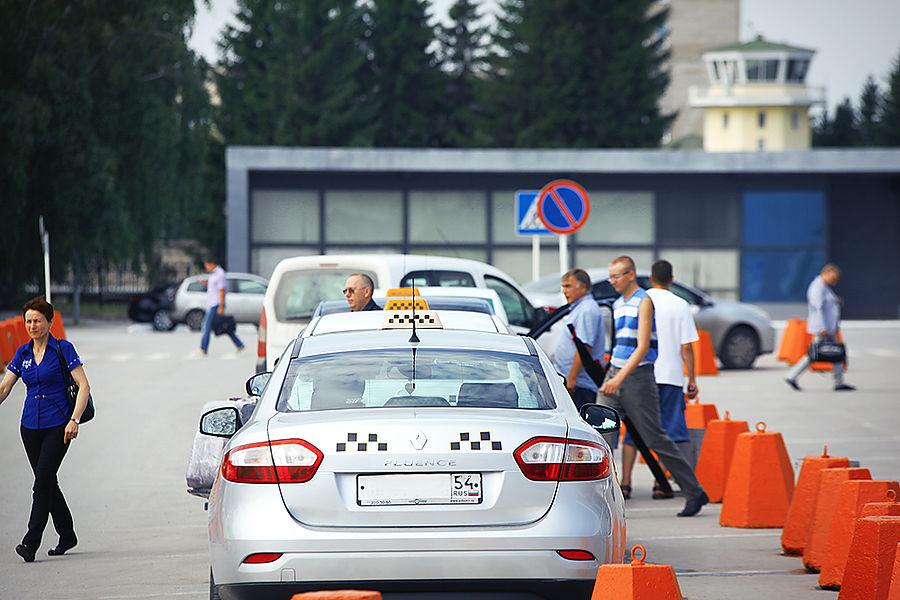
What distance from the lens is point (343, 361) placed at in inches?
236

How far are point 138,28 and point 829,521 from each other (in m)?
34.9

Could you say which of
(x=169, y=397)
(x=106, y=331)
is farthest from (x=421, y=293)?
(x=106, y=331)

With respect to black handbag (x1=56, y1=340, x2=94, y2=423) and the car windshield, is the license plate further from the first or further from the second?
black handbag (x1=56, y1=340, x2=94, y2=423)

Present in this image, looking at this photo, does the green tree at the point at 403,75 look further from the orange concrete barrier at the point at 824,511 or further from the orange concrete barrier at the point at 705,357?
the orange concrete barrier at the point at 824,511

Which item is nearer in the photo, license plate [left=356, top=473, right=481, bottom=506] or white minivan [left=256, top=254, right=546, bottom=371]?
license plate [left=356, top=473, right=481, bottom=506]

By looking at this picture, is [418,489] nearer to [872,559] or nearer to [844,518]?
[872,559]

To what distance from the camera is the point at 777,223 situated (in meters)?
39.9

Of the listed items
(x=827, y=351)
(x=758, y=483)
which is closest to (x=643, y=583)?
(x=758, y=483)

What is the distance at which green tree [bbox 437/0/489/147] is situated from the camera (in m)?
68.9

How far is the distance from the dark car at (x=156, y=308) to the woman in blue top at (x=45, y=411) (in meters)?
27.6

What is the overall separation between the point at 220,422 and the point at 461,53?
211ft

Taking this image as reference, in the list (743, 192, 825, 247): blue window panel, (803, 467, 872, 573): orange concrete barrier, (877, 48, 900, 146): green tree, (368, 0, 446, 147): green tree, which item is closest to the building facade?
(743, 192, 825, 247): blue window panel

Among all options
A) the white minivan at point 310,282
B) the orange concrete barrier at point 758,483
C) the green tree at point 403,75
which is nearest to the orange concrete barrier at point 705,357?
the white minivan at point 310,282

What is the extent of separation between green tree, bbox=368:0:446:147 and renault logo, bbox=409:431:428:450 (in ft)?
199
